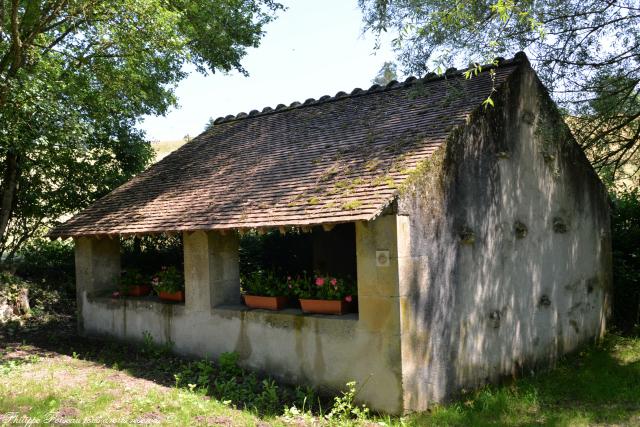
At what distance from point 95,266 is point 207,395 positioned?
5059mm

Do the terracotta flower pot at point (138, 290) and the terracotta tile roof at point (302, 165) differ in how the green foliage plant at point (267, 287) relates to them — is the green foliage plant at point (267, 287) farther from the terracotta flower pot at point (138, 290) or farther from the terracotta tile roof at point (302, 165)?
the terracotta flower pot at point (138, 290)

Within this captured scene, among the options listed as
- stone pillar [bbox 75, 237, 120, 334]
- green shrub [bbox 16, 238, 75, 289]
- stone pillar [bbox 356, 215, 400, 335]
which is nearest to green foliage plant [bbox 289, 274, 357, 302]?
stone pillar [bbox 356, 215, 400, 335]

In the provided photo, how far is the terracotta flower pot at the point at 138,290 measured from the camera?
10.9 metres

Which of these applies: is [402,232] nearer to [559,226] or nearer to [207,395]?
[207,395]

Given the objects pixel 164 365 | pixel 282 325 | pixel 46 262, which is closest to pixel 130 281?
pixel 164 365

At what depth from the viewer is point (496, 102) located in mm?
8406

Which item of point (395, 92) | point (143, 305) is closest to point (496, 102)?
point (395, 92)

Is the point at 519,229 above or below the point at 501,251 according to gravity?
above

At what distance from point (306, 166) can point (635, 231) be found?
732 cm

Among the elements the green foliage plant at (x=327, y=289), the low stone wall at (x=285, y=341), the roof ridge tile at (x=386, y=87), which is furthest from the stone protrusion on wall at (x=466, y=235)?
the roof ridge tile at (x=386, y=87)

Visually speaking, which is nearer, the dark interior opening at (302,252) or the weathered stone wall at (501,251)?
the weathered stone wall at (501,251)

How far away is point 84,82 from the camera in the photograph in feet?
37.9

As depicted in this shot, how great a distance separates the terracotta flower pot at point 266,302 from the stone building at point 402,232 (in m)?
0.20

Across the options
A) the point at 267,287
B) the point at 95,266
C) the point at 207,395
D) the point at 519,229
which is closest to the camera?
the point at 207,395
